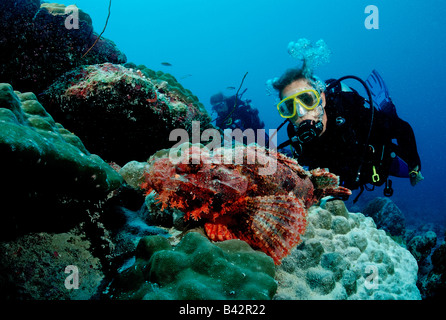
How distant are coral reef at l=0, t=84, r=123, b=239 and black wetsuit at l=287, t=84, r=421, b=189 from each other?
451 centimetres

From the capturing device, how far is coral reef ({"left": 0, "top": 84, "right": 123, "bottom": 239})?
1473 mm

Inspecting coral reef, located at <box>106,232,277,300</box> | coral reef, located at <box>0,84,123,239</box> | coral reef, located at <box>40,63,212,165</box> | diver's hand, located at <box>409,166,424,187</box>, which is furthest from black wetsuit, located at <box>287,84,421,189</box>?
coral reef, located at <box>0,84,123,239</box>

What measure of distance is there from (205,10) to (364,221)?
545 feet

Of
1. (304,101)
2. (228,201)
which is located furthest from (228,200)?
(304,101)

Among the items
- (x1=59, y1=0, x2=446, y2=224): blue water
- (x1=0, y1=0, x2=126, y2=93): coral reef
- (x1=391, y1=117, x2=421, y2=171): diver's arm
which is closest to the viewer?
(x1=0, y1=0, x2=126, y2=93): coral reef

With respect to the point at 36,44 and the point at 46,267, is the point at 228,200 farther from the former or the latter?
the point at 36,44

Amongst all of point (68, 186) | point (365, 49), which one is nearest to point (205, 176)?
point (68, 186)

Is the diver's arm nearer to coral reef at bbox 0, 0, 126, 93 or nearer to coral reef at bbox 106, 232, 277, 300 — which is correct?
coral reef at bbox 106, 232, 277, 300

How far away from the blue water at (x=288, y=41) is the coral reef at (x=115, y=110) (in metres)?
67.6

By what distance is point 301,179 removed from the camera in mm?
3262

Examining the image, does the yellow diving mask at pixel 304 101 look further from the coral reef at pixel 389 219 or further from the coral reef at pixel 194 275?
the coral reef at pixel 389 219

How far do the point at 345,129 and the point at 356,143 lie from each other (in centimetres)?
40

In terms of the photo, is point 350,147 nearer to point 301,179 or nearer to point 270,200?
point 301,179

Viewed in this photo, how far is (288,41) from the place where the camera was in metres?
133
